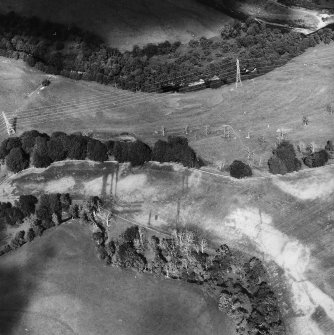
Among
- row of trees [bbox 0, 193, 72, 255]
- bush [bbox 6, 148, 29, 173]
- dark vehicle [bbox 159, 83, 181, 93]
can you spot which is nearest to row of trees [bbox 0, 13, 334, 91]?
dark vehicle [bbox 159, 83, 181, 93]

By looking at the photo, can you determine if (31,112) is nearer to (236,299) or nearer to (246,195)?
(246,195)

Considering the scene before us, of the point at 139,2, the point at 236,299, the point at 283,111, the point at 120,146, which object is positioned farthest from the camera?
the point at 139,2

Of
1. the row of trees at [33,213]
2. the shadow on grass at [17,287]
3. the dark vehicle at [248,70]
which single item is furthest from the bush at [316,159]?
the shadow on grass at [17,287]

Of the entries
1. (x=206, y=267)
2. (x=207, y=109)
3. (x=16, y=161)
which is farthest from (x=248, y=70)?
(x=16, y=161)

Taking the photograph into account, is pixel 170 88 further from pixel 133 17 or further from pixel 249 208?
pixel 249 208

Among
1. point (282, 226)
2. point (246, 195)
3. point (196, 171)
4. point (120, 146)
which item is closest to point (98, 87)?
point (120, 146)

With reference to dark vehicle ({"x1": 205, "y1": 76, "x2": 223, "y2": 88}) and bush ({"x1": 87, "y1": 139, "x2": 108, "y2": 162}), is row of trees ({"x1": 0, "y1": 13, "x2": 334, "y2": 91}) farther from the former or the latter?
bush ({"x1": 87, "y1": 139, "x2": 108, "y2": 162})

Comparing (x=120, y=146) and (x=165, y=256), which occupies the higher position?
(x=120, y=146)
